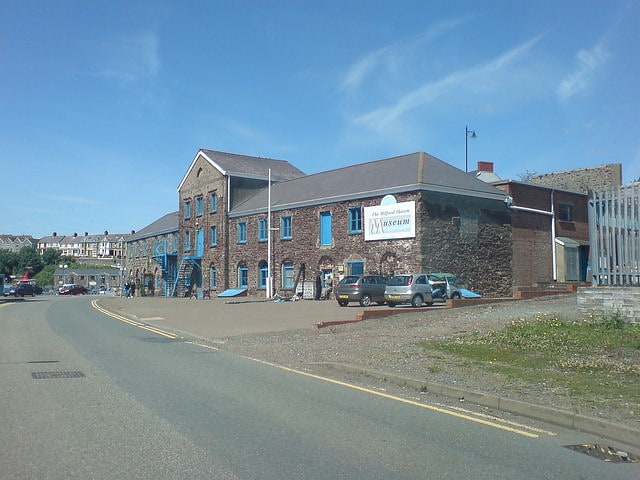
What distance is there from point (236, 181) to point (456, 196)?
21152 mm

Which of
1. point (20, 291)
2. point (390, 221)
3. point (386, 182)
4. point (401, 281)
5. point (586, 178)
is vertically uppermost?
point (586, 178)

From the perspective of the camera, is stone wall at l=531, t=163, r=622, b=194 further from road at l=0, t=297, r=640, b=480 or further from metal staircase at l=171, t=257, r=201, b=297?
road at l=0, t=297, r=640, b=480

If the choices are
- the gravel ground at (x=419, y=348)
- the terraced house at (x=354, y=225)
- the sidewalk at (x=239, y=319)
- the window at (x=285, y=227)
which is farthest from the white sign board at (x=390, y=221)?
the gravel ground at (x=419, y=348)

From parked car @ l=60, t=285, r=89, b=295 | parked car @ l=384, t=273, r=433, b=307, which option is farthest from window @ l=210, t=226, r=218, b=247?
parked car @ l=60, t=285, r=89, b=295

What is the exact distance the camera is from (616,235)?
17.0 metres

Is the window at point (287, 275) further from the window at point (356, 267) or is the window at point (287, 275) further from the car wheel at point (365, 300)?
the car wheel at point (365, 300)

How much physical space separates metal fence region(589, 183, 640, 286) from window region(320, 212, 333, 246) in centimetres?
2362

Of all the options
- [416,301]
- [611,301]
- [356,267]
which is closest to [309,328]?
[416,301]

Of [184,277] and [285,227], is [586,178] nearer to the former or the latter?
[285,227]

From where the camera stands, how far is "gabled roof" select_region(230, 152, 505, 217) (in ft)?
119

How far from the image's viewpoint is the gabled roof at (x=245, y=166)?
2055 inches

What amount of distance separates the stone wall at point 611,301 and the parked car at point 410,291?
10.7m

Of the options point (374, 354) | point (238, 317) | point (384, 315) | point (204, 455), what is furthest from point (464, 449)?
point (238, 317)

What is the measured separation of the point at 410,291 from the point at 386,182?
1156cm
